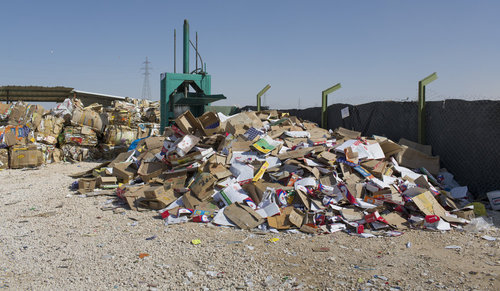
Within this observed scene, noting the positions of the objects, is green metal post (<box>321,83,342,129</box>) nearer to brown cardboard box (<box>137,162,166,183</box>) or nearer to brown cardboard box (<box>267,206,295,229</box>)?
brown cardboard box (<box>137,162,166,183</box>)

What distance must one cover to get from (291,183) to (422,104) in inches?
98.6

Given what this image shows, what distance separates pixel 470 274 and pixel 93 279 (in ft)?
9.66

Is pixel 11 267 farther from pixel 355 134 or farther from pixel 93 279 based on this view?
pixel 355 134

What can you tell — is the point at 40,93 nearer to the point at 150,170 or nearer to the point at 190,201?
the point at 150,170

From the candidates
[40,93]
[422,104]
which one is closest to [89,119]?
[40,93]

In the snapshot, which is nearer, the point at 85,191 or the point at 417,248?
the point at 417,248

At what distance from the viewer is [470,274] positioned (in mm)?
2818

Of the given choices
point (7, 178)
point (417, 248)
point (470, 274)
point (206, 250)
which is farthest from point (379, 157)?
point (7, 178)

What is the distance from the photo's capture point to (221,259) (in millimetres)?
3225

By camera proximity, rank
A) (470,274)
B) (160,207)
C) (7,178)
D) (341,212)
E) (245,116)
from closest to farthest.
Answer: (470,274) → (341,212) → (160,207) → (245,116) → (7,178)

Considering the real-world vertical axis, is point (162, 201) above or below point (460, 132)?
below

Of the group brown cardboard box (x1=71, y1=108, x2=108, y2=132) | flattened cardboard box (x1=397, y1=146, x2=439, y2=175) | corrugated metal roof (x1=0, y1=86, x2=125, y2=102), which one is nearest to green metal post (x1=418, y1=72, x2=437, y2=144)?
flattened cardboard box (x1=397, y1=146, x2=439, y2=175)

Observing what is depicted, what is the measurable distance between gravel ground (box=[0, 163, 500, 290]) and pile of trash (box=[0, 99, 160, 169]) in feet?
17.7

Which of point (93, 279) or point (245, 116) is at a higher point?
point (245, 116)
